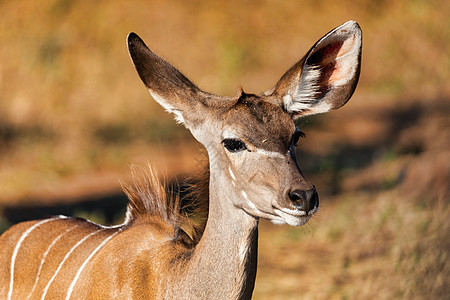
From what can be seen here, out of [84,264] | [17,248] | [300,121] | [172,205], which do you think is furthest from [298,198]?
[300,121]

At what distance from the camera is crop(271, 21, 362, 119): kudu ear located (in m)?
3.49

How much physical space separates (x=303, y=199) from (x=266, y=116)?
0.49 m

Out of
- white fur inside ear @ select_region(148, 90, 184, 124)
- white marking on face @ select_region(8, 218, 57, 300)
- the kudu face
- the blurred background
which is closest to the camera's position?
the kudu face

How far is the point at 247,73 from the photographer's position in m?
13.7

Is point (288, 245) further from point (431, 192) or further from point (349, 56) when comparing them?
point (349, 56)

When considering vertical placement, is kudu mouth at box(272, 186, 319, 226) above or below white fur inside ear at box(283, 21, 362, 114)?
below

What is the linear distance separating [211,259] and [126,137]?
347 inches

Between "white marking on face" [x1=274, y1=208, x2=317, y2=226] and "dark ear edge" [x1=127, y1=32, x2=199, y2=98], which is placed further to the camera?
"dark ear edge" [x1=127, y1=32, x2=199, y2=98]

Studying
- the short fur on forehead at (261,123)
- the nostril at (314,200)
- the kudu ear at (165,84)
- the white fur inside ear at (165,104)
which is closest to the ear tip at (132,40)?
the kudu ear at (165,84)

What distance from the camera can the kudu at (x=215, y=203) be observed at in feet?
10.7

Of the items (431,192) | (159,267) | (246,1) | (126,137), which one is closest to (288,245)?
(431,192)

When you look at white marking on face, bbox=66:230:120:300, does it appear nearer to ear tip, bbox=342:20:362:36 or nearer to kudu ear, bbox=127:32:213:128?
kudu ear, bbox=127:32:213:128

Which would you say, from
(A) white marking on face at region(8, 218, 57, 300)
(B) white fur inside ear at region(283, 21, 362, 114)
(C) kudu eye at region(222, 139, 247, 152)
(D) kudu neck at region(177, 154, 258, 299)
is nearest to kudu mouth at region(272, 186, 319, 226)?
(D) kudu neck at region(177, 154, 258, 299)

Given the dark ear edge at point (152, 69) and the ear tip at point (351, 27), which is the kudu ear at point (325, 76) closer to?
the ear tip at point (351, 27)
